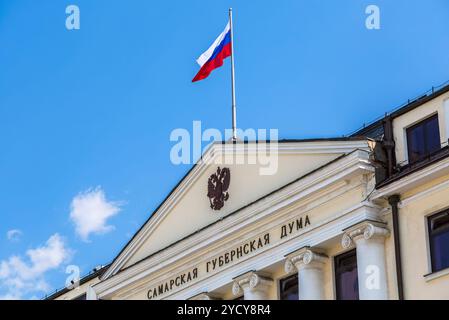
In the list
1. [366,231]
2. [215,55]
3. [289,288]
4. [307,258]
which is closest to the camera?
[366,231]

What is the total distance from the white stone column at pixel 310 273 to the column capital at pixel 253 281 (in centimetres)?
174

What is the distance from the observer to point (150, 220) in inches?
1556

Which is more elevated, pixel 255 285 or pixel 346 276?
pixel 255 285

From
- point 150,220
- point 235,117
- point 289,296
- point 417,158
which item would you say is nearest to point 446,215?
point 417,158

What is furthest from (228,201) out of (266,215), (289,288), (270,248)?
(289,288)

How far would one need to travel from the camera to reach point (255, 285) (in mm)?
33906

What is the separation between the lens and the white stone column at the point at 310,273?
32.1 m

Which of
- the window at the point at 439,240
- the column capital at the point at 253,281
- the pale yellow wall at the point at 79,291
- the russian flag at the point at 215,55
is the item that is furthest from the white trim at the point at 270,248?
the russian flag at the point at 215,55

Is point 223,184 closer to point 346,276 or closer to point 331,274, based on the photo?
point 331,274

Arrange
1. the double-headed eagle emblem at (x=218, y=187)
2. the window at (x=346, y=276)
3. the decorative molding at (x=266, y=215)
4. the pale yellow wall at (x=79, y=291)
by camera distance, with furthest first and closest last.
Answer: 1. the pale yellow wall at (x=79, y=291)
2. the double-headed eagle emblem at (x=218, y=187)
3. the window at (x=346, y=276)
4. the decorative molding at (x=266, y=215)

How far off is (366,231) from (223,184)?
723 centimetres

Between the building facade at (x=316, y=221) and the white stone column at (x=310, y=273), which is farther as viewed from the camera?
the white stone column at (x=310, y=273)

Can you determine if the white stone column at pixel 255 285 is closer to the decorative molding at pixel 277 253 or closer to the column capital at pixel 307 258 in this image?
the decorative molding at pixel 277 253
